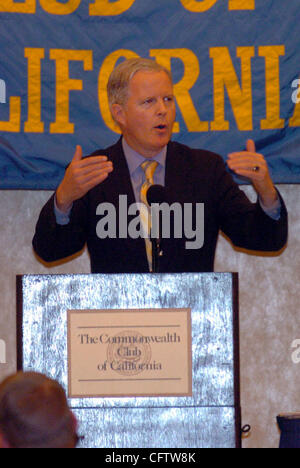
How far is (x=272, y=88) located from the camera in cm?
323

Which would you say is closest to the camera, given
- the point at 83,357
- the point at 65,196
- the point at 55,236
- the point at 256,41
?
the point at 83,357

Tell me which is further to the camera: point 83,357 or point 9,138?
point 9,138

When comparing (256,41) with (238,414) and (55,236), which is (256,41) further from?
(238,414)

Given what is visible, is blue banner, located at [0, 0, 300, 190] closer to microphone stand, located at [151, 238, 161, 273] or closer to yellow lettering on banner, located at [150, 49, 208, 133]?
yellow lettering on banner, located at [150, 49, 208, 133]

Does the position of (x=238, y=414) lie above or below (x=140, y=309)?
below

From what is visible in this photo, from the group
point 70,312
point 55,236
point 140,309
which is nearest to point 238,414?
point 140,309

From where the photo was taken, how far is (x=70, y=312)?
171cm

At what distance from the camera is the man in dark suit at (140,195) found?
2150mm

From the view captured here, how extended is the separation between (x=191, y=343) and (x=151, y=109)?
96 centimetres

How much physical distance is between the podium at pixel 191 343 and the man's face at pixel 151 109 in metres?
0.81

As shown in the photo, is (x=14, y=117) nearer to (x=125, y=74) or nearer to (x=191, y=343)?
(x=125, y=74)

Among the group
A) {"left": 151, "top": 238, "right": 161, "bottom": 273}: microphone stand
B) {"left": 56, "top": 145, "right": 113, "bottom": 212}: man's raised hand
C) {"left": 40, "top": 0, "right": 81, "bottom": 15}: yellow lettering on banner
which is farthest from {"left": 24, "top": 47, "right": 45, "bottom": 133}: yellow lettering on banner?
{"left": 151, "top": 238, "right": 161, "bottom": 273}: microphone stand

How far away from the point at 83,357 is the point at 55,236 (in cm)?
59

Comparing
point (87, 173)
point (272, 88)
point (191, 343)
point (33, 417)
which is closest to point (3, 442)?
point (33, 417)
